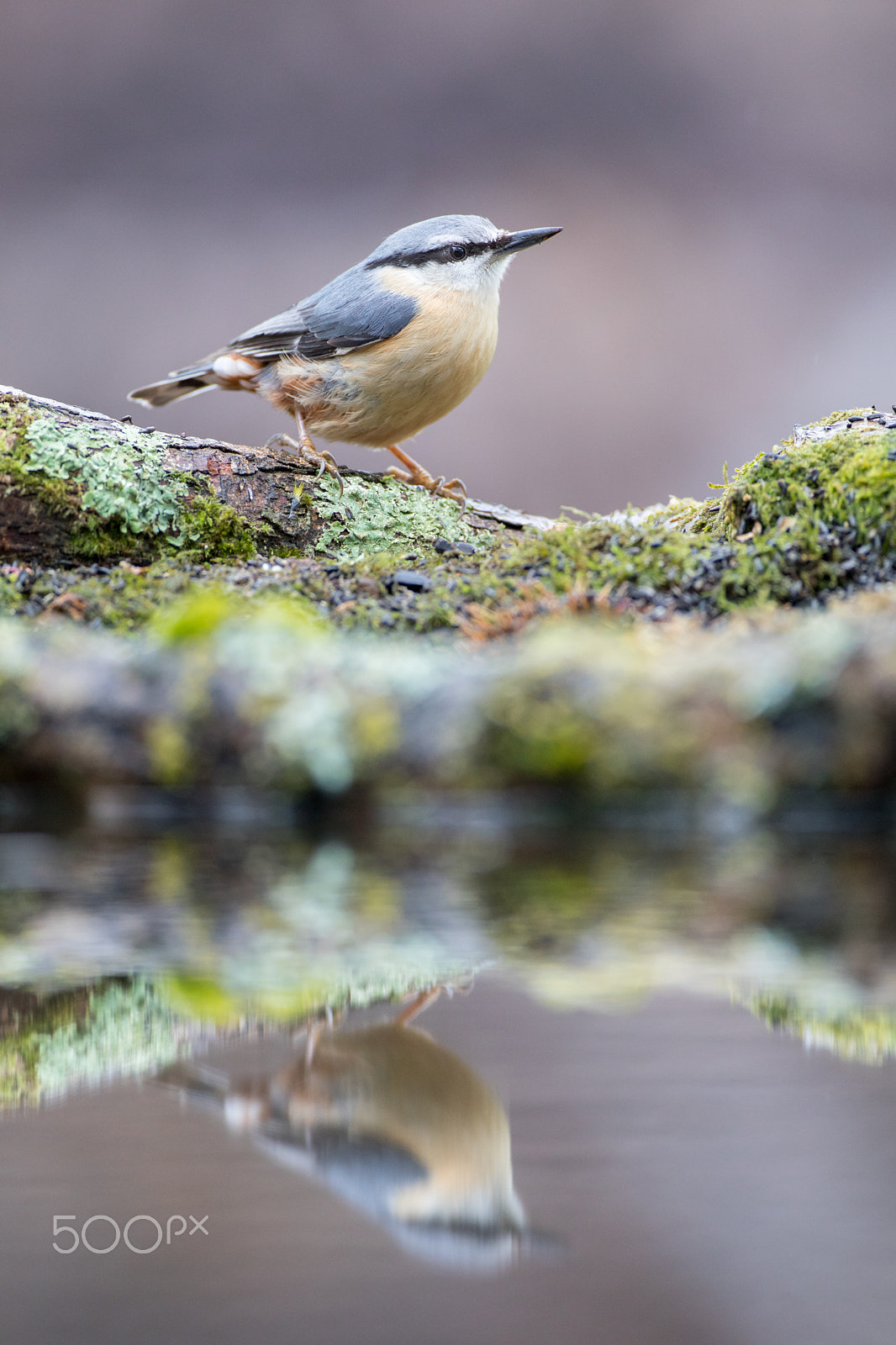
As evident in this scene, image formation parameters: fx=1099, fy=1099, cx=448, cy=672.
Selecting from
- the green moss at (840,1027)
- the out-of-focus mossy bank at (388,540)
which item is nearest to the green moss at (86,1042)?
the green moss at (840,1027)

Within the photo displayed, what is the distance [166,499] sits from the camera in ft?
9.57

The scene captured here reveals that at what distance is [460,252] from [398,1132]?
2980 millimetres

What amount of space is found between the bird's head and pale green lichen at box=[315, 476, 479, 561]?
625mm

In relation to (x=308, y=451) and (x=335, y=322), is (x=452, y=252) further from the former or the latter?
(x=308, y=451)

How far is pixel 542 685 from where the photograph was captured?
1.45m

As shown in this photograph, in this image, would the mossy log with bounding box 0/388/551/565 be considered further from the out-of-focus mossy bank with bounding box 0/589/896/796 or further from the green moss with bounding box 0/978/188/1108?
the green moss with bounding box 0/978/188/1108

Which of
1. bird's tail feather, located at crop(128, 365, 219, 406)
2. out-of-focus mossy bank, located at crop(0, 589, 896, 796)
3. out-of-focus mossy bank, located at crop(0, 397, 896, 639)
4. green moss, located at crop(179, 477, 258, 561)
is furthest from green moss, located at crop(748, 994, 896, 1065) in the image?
bird's tail feather, located at crop(128, 365, 219, 406)

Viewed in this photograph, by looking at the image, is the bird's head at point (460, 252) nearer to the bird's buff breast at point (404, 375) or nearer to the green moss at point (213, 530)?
A: the bird's buff breast at point (404, 375)

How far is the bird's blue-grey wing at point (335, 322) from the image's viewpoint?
318 cm

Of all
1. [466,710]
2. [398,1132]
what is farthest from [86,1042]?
[466,710]

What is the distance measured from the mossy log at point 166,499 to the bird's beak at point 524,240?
2.48 feet

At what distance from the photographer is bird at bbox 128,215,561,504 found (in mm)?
3170

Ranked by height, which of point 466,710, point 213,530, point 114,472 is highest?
point 114,472

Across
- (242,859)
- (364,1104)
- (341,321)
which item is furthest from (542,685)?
(341,321)
